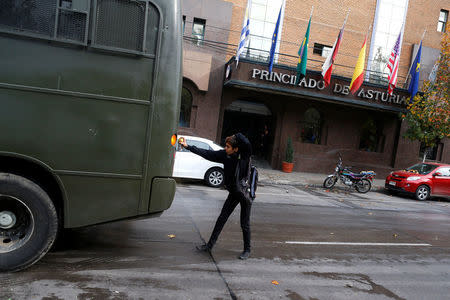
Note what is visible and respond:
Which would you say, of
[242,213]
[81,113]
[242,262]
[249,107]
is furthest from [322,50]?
[81,113]

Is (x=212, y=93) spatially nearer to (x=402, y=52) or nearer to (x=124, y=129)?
(x=402, y=52)

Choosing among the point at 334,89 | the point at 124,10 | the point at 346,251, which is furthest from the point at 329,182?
the point at 124,10

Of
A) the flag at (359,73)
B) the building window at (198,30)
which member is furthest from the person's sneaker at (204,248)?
the building window at (198,30)

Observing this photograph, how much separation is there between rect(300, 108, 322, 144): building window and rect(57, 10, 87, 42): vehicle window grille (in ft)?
56.4

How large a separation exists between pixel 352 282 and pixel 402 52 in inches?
812

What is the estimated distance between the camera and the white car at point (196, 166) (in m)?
12.0

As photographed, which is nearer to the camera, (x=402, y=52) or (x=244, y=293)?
(x=244, y=293)

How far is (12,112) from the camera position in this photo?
12.0 ft

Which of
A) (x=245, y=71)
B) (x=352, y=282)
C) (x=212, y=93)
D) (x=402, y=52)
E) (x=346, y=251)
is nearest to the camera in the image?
(x=352, y=282)

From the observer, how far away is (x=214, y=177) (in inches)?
480

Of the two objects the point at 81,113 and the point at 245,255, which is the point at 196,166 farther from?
the point at 81,113

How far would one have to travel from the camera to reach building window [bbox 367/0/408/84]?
20.7 metres

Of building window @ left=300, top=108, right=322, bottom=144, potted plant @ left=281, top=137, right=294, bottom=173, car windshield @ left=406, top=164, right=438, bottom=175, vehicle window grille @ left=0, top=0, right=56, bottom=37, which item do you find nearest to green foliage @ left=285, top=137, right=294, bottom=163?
potted plant @ left=281, top=137, right=294, bottom=173

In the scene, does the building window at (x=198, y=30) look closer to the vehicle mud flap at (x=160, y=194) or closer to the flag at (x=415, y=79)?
the flag at (x=415, y=79)
